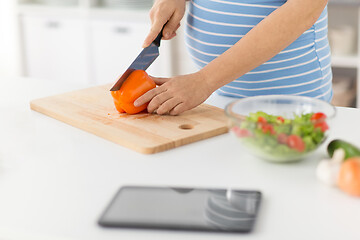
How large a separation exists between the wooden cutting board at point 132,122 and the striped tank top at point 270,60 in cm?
24

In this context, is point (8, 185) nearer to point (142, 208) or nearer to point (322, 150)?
point (142, 208)

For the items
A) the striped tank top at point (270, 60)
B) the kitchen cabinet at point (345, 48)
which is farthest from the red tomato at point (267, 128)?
the kitchen cabinet at point (345, 48)

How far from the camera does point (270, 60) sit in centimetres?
146

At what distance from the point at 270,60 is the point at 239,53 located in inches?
10.2

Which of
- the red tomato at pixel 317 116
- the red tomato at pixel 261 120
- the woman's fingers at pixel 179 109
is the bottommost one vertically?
the woman's fingers at pixel 179 109

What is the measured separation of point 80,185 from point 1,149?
10.4 inches

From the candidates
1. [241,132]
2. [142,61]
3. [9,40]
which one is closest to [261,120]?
[241,132]

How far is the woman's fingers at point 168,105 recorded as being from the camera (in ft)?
4.01

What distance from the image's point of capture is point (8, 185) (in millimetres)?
926

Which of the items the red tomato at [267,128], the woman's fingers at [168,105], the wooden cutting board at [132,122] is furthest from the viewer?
the woman's fingers at [168,105]

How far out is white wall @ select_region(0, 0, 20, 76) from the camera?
3.72 metres

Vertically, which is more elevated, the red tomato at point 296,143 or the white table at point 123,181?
the red tomato at point 296,143

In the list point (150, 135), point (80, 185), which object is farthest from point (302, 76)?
point (80, 185)

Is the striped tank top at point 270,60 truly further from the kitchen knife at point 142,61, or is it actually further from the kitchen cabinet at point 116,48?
the kitchen cabinet at point 116,48
